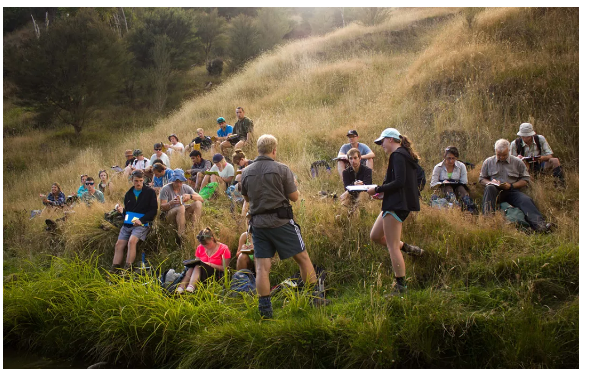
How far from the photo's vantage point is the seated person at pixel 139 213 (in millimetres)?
8609

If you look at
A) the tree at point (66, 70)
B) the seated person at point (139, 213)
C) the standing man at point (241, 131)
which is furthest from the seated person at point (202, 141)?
the tree at point (66, 70)

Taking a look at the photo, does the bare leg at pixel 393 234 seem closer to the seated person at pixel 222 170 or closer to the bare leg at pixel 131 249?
the bare leg at pixel 131 249

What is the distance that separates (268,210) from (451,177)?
4.39 meters

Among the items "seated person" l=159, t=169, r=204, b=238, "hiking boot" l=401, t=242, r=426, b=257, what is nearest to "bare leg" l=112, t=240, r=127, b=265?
"seated person" l=159, t=169, r=204, b=238

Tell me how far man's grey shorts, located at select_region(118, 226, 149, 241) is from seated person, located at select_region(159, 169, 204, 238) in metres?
0.50

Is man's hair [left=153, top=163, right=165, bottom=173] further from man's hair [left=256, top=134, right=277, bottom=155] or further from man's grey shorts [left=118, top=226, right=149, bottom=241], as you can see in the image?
man's hair [left=256, top=134, right=277, bottom=155]

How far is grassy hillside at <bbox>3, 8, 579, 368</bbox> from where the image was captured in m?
5.32

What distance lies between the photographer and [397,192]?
18.4ft

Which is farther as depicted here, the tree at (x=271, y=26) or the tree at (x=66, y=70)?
the tree at (x=271, y=26)

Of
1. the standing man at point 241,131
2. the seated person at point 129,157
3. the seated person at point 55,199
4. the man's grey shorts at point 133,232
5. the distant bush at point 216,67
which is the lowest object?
the man's grey shorts at point 133,232

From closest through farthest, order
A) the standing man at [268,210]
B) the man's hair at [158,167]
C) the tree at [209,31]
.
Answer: the standing man at [268,210] → the man's hair at [158,167] → the tree at [209,31]

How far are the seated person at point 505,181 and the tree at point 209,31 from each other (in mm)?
29229

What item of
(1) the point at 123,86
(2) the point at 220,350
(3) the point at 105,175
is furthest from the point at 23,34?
(2) the point at 220,350

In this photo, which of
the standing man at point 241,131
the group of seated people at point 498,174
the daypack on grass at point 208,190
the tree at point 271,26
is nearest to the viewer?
the group of seated people at point 498,174
